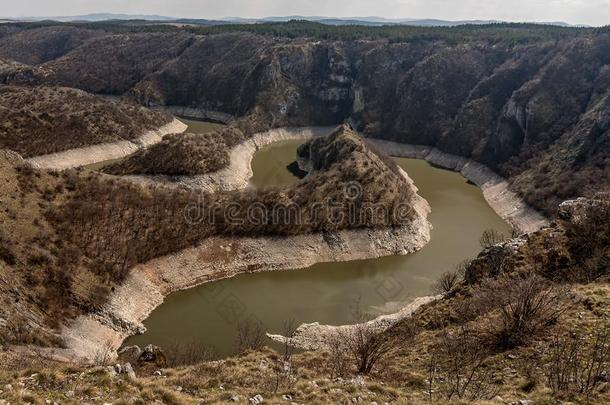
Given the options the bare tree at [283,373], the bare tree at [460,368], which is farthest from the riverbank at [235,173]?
the bare tree at [460,368]

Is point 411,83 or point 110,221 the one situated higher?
point 411,83

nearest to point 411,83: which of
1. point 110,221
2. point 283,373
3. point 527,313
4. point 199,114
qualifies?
point 199,114

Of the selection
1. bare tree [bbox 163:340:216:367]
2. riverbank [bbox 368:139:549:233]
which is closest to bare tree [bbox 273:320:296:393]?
bare tree [bbox 163:340:216:367]

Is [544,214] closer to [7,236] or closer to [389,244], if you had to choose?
[389,244]

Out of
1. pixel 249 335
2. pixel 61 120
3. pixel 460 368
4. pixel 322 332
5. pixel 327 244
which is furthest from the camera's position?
pixel 61 120

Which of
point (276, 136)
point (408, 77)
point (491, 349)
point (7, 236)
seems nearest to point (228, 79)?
point (276, 136)

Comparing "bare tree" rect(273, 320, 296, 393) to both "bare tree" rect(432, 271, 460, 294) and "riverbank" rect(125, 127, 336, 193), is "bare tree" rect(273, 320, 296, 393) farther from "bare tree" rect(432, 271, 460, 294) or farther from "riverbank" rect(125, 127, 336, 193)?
"riverbank" rect(125, 127, 336, 193)

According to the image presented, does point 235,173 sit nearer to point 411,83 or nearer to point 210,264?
point 210,264
